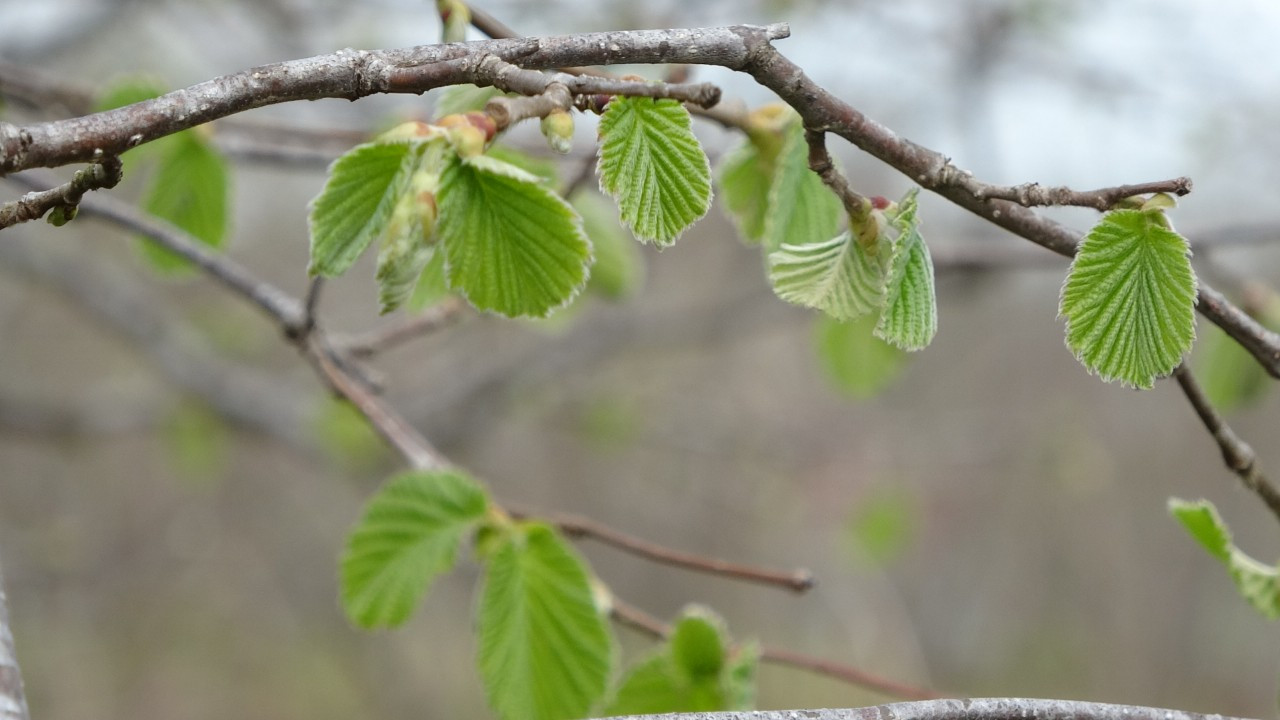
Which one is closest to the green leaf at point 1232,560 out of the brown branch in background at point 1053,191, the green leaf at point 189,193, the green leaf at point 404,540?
the brown branch in background at point 1053,191

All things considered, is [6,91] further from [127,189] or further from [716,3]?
[127,189]

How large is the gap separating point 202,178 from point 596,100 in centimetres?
76

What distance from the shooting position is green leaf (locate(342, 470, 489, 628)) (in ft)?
3.17

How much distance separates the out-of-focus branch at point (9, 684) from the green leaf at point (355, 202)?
0.81 ft

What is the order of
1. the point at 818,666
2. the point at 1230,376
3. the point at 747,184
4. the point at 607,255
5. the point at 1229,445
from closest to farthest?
the point at 1229,445
the point at 747,184
the point at 818,666
the point at 1230,376
the point at 607,255

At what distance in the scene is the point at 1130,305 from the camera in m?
0.61

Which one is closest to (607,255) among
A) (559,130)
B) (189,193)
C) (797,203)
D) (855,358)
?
(855,358)

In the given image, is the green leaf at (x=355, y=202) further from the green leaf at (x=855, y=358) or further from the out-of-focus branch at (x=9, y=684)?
the green leaf at (x=855, y=358)

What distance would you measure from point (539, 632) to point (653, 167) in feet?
1.69

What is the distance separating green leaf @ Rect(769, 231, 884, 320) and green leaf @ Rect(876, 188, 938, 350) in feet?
0.12

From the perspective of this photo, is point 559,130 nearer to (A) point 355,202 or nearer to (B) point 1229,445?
(A) point 355,202

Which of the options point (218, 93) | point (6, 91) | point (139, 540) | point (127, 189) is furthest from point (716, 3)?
point (139, 540)

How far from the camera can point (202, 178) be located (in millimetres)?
1183

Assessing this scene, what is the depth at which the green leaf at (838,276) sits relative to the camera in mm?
643
